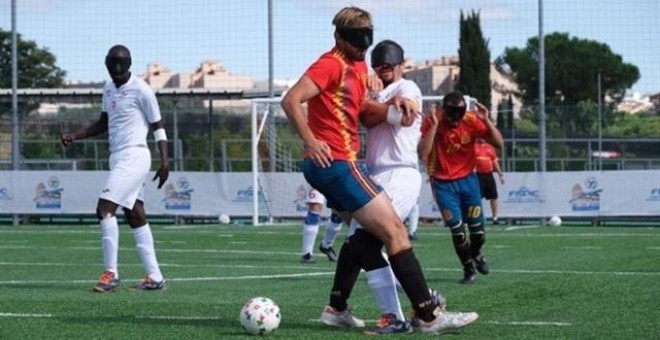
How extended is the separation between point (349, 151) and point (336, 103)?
33cm

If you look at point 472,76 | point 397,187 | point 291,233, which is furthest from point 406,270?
point 472,76

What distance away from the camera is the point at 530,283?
13844mm

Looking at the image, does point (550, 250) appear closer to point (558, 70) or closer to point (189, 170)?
point (189, 170)

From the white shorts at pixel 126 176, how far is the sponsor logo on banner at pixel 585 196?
17.3 meters

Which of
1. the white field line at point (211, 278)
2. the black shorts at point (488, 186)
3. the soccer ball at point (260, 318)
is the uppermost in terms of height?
the black shorts at point (488, 186)

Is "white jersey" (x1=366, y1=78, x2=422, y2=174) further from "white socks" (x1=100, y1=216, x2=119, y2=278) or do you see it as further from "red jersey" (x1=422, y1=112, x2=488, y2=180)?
"red jersey" (x1=422, y1=112, x2=488, y2=180)

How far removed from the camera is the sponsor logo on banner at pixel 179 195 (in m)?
31.4

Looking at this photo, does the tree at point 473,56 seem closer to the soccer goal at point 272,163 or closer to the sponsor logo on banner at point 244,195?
the soccer goal at point 272,163

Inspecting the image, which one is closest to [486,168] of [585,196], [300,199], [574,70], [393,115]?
[585,196]

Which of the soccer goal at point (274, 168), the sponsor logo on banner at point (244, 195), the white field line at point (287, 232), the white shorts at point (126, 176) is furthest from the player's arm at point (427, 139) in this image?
the sponsor logo on banner at point (244, 195)

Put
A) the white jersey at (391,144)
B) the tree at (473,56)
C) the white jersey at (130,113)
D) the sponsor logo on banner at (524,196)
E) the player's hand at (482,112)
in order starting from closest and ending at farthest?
the white jersey at (391,144)
the white jersey at (130,113)
the player's hand at (482,112)
the sponsor logo on banner at (524,196)
the tree at (473,56)

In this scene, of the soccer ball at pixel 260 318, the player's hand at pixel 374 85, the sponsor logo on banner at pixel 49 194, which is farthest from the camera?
the sponsor logo on banner at pixel 49 194

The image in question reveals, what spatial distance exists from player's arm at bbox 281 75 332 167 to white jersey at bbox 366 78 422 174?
100 cm

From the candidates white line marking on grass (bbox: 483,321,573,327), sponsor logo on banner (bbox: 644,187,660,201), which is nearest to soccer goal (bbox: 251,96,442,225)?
sponsor logo on banner (bbox: 644,187,660,201)
